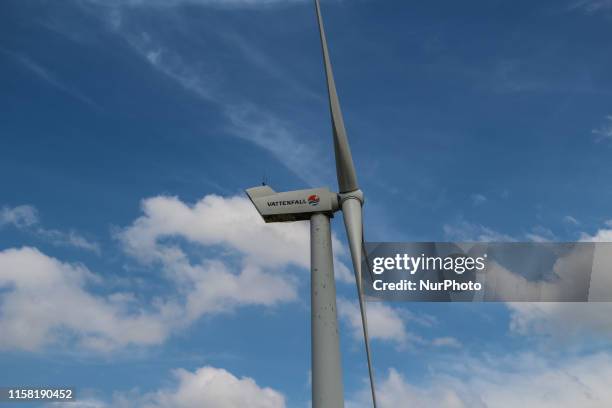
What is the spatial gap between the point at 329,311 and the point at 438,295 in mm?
10439

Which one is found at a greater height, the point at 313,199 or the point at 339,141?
the point at 339,141

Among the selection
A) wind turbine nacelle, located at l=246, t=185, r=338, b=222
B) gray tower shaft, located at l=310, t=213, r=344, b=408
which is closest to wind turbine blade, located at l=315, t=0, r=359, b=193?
wind turbine nacelle, located at l=246, t=185, r=338, b=222

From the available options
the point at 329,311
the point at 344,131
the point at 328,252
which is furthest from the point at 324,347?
the point at 344,131

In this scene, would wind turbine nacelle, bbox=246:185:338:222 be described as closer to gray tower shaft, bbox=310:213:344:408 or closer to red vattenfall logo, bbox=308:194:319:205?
red vattenfall logo, bbox=308:194:319:205

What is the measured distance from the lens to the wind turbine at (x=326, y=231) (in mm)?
30672

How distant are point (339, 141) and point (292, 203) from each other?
396cm

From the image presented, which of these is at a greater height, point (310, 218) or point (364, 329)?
point (310, 218)

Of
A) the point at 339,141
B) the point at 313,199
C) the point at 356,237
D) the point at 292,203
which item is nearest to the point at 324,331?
the point at 356,237

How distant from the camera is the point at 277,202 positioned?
36.0 m

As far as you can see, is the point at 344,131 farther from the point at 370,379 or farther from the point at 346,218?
the point at 370,379

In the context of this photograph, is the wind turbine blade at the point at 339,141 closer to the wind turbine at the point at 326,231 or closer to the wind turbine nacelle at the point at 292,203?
the wind turbine at the point at 326,231

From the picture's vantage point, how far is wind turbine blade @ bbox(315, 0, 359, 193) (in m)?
35.4

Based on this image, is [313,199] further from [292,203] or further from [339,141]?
[339,141]

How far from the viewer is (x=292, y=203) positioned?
35438 mm
